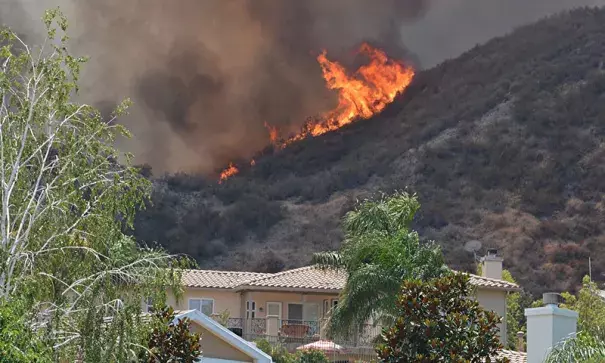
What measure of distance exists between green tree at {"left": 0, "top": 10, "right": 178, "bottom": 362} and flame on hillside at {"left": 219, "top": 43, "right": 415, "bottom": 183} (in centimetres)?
10448

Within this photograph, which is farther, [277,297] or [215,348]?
[277,297]

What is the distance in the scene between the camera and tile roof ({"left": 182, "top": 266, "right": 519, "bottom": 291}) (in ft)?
171

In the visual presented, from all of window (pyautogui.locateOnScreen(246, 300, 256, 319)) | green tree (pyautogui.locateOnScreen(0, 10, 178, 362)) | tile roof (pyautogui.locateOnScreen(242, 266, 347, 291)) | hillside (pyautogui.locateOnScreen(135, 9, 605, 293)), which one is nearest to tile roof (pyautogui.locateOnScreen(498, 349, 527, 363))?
tile roof (pyautogui.locateOnScreen(242, 266, 347, 291))

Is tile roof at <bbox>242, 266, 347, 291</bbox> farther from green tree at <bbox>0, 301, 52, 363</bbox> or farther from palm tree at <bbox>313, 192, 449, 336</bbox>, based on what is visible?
green tree at <bbox>0, 301, 52, 363</bbox>

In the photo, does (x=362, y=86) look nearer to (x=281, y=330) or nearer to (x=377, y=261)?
(x=281, y=330)

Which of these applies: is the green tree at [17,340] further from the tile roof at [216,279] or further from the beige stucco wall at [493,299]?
the beige stucco wall at [493,299]

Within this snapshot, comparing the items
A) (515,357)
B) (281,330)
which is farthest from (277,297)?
(515,357)

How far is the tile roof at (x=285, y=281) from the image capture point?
52.2m

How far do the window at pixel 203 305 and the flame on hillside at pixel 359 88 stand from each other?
7307 centimetres

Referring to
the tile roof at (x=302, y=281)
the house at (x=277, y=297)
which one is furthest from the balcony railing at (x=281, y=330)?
the tile roof at (x=302, y=281)

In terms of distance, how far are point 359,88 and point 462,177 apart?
35.9 meters

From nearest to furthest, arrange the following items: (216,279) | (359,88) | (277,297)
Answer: (277,297)
(216,279)
(359,88)

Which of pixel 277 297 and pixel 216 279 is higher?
pixel 216 279

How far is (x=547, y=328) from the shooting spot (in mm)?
22141
